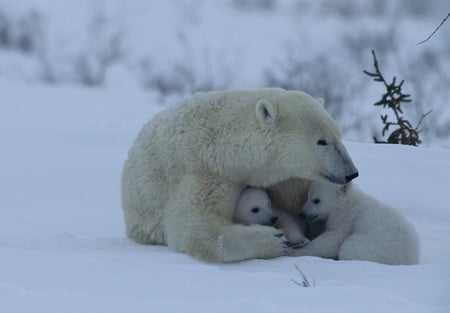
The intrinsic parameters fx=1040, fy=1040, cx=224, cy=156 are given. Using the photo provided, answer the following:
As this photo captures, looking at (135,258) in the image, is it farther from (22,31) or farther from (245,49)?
(22,31)

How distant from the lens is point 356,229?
541cm

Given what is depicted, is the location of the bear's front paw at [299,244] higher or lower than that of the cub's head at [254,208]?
lower

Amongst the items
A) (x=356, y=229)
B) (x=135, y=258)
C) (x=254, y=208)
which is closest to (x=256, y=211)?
(x=254, y=208)

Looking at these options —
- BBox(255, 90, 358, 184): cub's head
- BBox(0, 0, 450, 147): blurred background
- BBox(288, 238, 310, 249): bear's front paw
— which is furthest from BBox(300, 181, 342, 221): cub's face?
BBox(0, 0, 450, 147): blurred background

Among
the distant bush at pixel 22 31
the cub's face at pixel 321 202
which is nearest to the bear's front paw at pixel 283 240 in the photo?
the cub's face at pixel 321 202

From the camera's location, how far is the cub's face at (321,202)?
5.54 m

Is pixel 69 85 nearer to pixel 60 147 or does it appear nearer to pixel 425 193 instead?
pixel 60 147

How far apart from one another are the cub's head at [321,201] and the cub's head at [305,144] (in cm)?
23

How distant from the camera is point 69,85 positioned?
905 inches

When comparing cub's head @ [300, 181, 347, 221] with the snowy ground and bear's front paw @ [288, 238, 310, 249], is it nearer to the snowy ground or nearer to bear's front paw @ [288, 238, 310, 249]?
bear's front paw @ [288, 238, 310, 249]

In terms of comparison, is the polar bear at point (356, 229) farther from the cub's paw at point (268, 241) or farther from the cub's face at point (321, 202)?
the cub's paw at point (268, 241)

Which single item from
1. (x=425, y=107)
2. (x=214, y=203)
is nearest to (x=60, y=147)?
(x=214, y=203)

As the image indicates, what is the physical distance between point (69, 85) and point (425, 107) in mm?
8252

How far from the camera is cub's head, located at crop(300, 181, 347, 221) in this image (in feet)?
18.2
